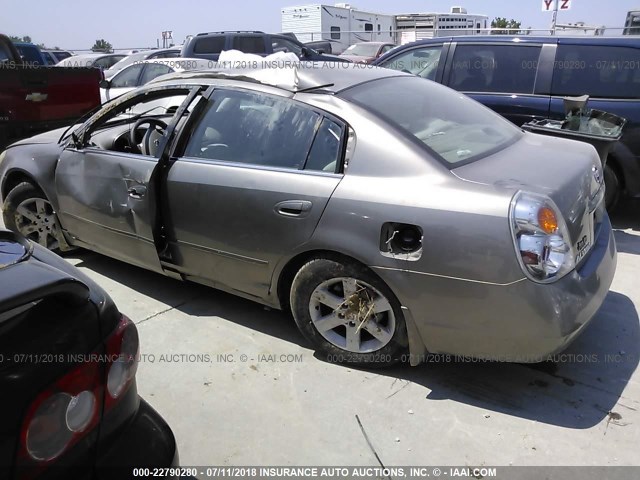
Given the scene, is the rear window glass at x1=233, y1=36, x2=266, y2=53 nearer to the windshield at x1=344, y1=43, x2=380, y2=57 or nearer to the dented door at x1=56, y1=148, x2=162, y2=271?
the windshield at x1=344, y1=43, x2=380, y2=57

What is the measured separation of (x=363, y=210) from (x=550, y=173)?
38.5 inches

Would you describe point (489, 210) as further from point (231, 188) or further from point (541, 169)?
point (231, 188)

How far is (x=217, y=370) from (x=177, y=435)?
52 cm

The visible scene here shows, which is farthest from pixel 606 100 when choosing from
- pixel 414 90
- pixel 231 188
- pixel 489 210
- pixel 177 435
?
pixel 177 435

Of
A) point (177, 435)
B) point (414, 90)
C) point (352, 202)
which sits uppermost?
point (414, 90)

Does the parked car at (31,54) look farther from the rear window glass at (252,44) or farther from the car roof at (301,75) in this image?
the car roof at (301,75)

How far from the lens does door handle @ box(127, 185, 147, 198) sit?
3426mm

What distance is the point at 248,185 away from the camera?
3.07 meters

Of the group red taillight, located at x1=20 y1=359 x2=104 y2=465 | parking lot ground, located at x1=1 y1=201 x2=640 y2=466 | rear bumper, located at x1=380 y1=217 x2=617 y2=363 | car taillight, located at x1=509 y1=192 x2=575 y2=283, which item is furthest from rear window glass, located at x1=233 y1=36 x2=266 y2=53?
red taillight, located at x1=20 y1=359 x2=104 y2=465

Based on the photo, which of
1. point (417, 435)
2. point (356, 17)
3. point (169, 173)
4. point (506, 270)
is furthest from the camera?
point (356, 17)

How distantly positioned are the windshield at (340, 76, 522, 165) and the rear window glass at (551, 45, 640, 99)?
6.54ft

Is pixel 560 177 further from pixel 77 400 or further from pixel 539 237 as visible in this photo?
pixel 77 400

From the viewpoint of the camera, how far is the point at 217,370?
306 cm

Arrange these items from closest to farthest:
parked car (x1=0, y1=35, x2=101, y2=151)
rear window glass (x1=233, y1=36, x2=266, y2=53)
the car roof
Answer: the car roof
parked car (x1=0, y1=35, x2=101, y2=151)
rear window glass (x1=233, y1=36, x2=266, y2=53)
